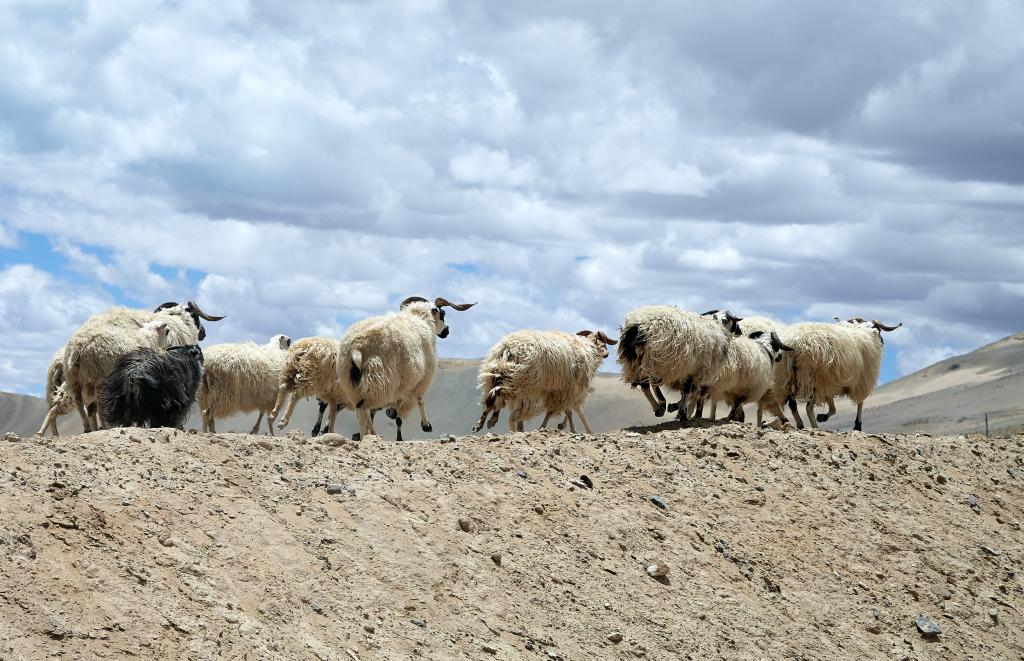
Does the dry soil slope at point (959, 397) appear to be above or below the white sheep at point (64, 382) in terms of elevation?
above

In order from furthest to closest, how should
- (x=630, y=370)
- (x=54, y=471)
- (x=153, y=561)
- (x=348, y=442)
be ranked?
(x=630, y=370) → (x=348, y=442) → (x=54, y=471) → (x=153, y=561)

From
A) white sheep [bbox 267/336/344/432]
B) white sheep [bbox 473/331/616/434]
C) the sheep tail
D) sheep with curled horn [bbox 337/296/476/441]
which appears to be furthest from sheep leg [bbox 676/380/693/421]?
white sheep [bbox 267/336/344/432]

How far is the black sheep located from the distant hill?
927 inches

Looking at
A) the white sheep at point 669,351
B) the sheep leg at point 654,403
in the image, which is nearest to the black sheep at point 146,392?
the white sheep at point 669,351

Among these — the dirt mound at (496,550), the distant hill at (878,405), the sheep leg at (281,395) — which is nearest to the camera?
the dirt mound at (496,550)

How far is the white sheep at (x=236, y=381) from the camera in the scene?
18.9m

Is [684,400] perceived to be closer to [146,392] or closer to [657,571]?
[657,571]

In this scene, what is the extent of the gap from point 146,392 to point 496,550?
4891 mm

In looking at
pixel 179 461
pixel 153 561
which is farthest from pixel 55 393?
pixel 153 561

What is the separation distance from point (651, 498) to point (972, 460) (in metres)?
5.56

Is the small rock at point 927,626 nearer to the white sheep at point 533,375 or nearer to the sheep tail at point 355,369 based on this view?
the white sheep at point 533,375

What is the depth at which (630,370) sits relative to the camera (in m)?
15.7

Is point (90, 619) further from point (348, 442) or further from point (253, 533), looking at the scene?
point (348, 442)

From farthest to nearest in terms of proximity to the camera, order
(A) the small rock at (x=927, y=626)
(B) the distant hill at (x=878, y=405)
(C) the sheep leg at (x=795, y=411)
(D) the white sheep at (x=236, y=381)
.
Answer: (B) the distant hill at (x=878, y=405) → (D) the white sheep at (x=236, y=381) → (C) the sheep leg at (x=795, y=411) → (A) the small rock at (x=927, y=626)
